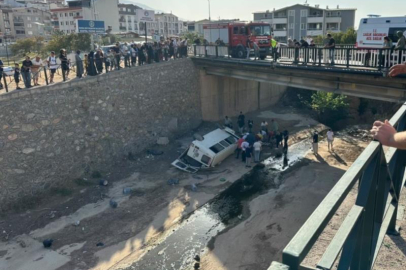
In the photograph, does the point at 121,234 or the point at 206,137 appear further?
the point at 206,137

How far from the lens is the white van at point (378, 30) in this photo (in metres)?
18.6

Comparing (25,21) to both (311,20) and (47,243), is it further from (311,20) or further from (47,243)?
(47,243)

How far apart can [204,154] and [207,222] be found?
5.31 m

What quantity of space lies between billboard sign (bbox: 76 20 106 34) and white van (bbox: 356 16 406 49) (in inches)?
596

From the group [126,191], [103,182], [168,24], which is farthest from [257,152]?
[168,24]

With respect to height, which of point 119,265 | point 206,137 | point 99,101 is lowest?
point 119,265

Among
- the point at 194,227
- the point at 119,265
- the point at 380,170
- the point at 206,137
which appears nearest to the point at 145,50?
the point at 206,137

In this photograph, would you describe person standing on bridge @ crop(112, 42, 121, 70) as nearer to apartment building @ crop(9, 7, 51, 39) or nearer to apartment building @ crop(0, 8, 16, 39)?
apartment building @ crop(9, 7, 51, 39)

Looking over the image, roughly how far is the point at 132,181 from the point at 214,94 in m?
11.7

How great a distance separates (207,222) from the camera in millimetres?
15180

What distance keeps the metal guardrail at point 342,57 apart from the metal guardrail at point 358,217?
12.5 m

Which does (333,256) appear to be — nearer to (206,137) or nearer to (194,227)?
(194,227)

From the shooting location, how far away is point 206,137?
20922 millimetres

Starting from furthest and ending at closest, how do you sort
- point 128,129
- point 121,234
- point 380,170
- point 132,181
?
1. point 128,129
2. point 132,181
3. point 121,234
4. point 380,170
